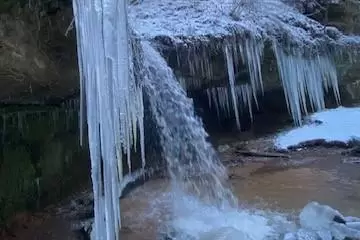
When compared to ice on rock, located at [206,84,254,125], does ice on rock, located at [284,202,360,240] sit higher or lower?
lower

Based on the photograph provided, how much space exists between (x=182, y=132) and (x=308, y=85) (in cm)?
354

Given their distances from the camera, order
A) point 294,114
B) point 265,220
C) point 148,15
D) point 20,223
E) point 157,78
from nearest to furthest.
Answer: point 265,220 < point 20,223 < point 157,78 < point 148,15 < point 294,114

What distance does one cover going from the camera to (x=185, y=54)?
7.83 metres

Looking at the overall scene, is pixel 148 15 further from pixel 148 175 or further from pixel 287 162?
pixel 287 162

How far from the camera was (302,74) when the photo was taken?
958 centimetres

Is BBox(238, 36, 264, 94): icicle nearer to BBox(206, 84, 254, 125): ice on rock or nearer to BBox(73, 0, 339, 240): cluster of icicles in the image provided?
BBox(206, 84, 254, 125): ice on rock

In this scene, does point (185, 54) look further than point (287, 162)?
No

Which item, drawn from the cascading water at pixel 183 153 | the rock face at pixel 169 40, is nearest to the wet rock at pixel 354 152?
the rock face at pixel 169 40

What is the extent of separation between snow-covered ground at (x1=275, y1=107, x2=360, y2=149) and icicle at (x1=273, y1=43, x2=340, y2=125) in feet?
1.82

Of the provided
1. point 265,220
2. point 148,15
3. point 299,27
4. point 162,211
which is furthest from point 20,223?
point 299,27

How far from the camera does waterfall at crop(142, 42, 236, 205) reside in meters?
6.95

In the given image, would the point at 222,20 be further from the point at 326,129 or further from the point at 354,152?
the point at 326,129

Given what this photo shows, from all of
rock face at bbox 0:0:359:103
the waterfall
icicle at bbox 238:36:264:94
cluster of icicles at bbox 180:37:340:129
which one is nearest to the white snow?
rock face at bbox 0:0:359:103

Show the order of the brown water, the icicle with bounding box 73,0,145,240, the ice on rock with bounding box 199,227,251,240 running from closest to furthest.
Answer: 1. the icicle with bounding box 73,0,145,240
2. the ice on rock with bounding box 199,227,251,240
3. the brown water
